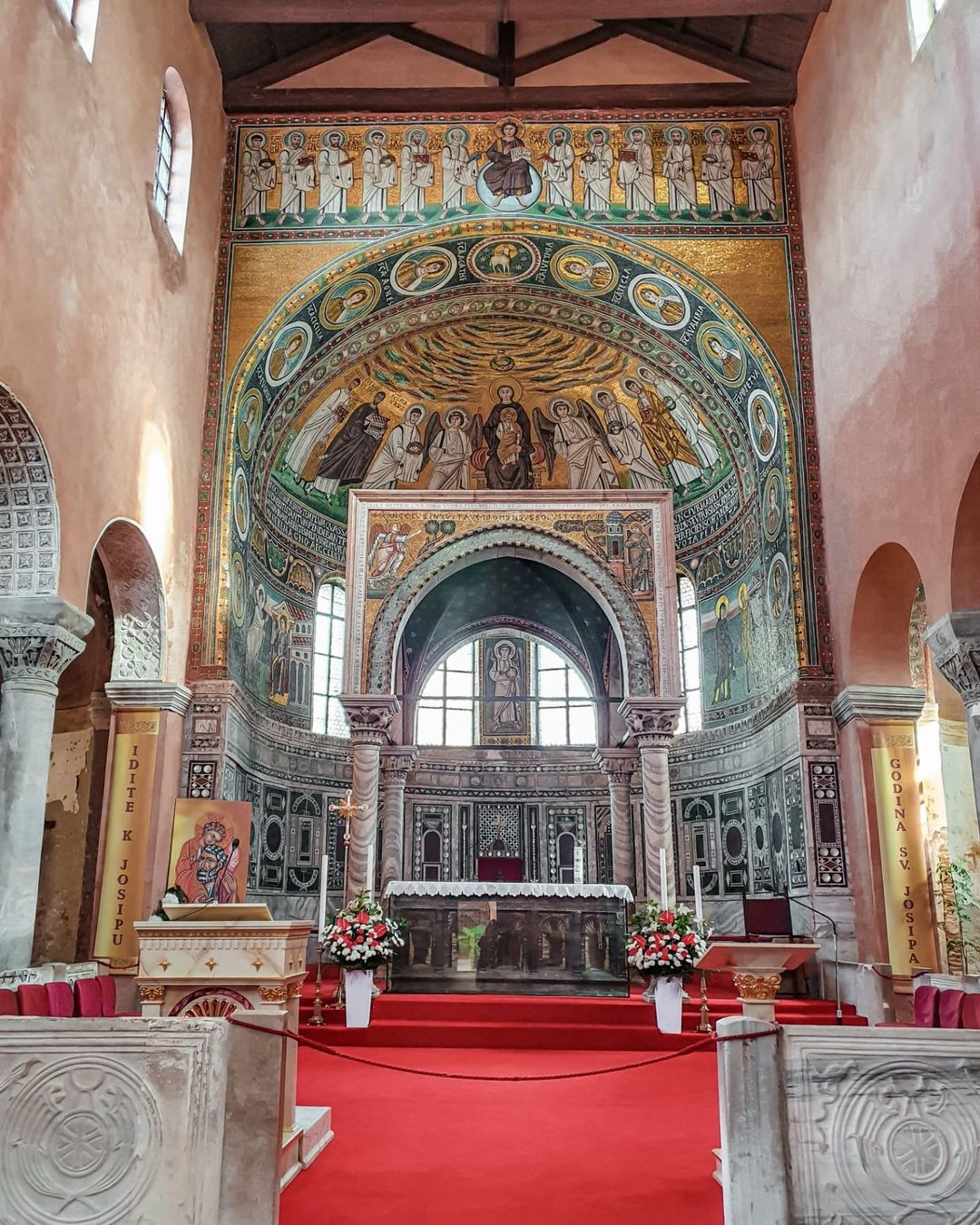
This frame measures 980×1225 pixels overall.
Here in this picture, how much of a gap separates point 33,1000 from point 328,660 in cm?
1309

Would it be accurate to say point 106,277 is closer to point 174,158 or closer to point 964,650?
point 174,158

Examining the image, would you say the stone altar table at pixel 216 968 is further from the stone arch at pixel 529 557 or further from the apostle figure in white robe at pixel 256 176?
the apostle figure in white robe at pixel 256 176

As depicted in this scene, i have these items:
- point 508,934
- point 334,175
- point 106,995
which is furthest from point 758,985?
point 334,175

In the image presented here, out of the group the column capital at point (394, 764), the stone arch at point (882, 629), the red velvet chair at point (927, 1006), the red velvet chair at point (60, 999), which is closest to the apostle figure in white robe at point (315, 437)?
the column capital at point (394, 764)

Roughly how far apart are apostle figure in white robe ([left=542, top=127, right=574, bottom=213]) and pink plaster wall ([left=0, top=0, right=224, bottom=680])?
17.1 ft

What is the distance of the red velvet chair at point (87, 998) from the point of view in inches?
389

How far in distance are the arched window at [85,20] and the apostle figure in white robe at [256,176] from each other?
541 centimetres

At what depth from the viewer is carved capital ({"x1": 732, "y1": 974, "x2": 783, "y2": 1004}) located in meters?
6.84

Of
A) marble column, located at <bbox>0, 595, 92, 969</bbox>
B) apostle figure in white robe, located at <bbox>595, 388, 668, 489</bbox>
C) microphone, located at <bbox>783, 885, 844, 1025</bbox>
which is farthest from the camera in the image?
apostle figure in white robe, located at <bbox>595, 388, 668, 489</bbox>

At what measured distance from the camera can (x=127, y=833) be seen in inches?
558

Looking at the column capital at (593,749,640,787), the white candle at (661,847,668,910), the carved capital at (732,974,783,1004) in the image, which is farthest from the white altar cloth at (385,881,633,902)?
the carved capital at (732,974,783,1004)

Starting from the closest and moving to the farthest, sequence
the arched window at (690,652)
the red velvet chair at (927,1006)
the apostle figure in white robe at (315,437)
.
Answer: the red velvet chair at (927,1006) → the apostle figure in white robe at (315,437) → the arched window at (690,652)

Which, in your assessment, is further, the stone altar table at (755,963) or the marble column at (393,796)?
the marble column at (393,796)

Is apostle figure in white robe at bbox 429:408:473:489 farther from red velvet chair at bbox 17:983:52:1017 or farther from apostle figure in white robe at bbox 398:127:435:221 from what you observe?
red velvet chair at bbox 17:983:52:1017
